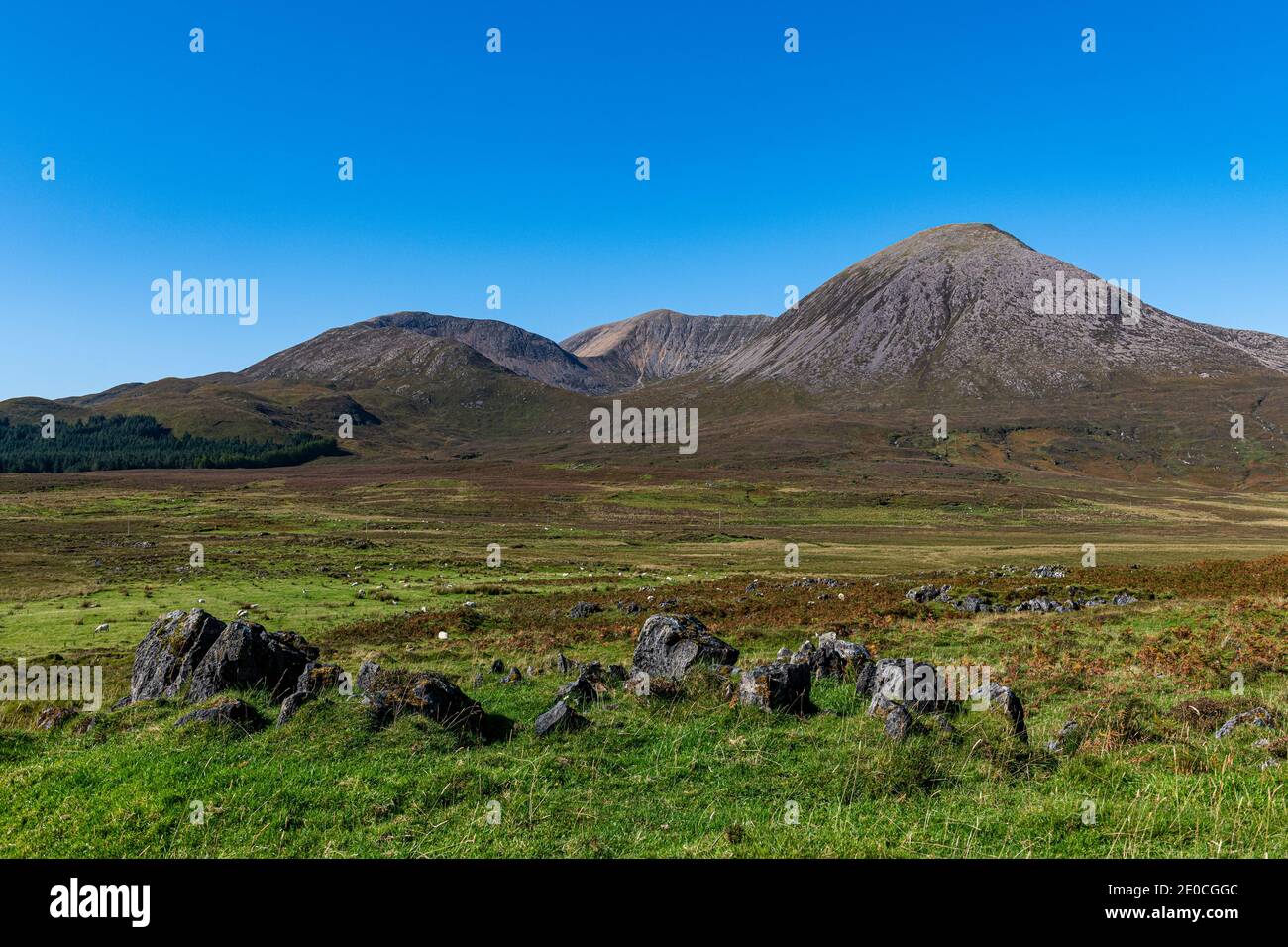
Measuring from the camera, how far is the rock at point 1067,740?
12.3 metres

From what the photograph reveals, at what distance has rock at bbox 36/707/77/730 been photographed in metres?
14.7

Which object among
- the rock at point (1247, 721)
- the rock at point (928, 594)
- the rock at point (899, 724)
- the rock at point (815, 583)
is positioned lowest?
the rock at point (815, 583)

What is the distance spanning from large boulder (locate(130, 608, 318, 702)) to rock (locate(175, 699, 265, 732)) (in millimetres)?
2554

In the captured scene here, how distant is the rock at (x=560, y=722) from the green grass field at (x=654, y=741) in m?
0.28

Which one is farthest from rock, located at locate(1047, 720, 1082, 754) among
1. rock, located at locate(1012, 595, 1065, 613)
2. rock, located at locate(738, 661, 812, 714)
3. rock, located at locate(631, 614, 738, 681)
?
rock, located at locate(1012, 595, 1065, 613)

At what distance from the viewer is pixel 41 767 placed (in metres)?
11.4

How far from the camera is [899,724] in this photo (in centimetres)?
1273

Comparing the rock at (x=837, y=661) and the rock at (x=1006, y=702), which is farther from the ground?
the rock at (x=1006, y=702)

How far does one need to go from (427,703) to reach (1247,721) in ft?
50.4

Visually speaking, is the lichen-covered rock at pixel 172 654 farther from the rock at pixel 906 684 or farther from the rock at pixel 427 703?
the rock at pixel 906 684

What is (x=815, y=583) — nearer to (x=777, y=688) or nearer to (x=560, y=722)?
(x=777, y=688)

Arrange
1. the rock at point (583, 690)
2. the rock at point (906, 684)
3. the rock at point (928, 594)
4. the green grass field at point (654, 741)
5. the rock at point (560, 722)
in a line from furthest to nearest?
the rock at point (928, 594) < the rock at point (583, 690) < the rock at point (906, 684) < the rock at point (560, 722) < the green grass field at point (654, 741)

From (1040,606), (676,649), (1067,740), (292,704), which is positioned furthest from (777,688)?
(1040,606)

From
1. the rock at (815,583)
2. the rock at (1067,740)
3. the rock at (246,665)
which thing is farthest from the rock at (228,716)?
the rock at (815,583)
